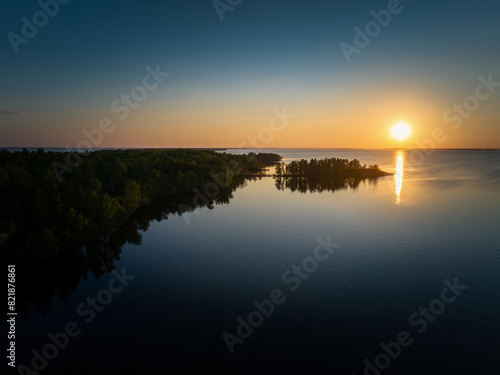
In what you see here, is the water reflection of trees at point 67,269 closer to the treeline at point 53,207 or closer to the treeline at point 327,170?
the treeline at point 53,207

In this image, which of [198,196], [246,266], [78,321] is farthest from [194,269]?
[198,196]

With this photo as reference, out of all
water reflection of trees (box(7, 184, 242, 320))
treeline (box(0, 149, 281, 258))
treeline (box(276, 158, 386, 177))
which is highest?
treeline (box(276, 158, 386, 177))

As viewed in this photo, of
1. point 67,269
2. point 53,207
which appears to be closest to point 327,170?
point 53,207

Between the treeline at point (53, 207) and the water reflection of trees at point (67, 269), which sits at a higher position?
the treeline at point (53, 207)

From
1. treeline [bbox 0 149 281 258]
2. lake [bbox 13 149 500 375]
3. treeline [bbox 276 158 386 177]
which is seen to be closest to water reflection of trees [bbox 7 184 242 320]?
lake [bbox 13 149 500 375]

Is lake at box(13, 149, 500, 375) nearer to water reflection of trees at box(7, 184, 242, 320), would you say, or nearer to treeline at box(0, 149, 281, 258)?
water reflection of trees at box(7, 184, 242, 320)

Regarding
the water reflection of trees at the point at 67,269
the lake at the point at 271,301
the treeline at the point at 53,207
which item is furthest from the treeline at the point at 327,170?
the water reflection of trees at the point at 67,269
